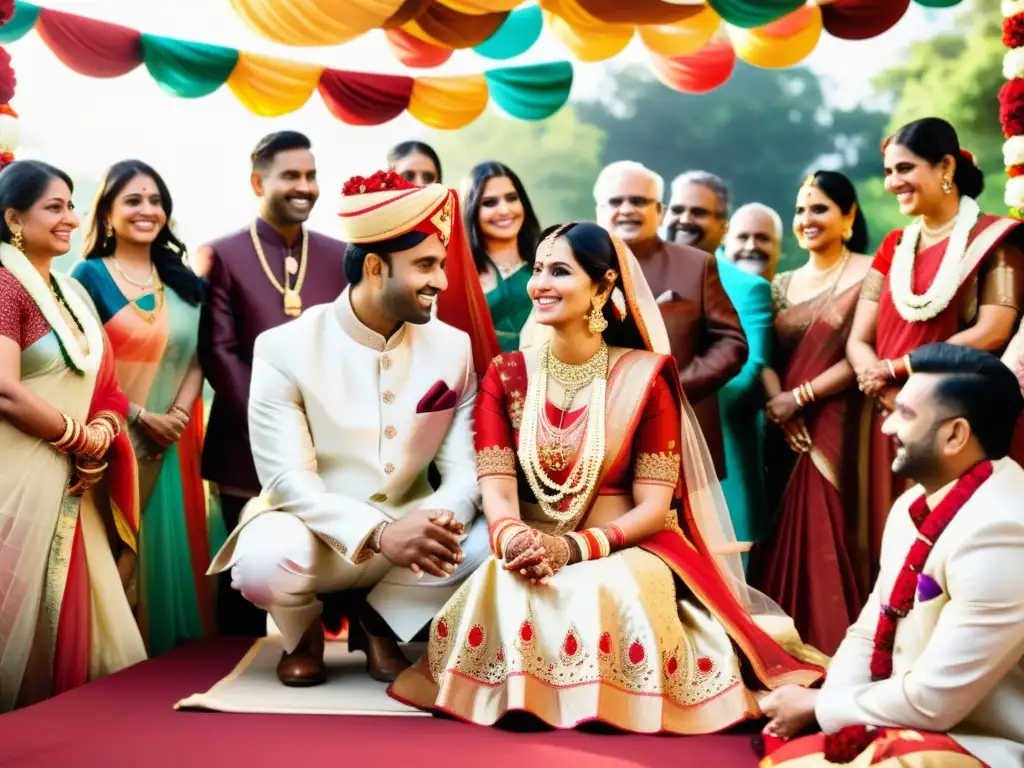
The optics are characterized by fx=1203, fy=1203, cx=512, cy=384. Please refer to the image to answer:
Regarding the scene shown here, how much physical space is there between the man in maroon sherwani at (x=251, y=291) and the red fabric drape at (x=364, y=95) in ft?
2.01

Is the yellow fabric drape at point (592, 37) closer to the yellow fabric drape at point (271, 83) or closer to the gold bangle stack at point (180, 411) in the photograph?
the yellow fabric drape at point (271, 83)

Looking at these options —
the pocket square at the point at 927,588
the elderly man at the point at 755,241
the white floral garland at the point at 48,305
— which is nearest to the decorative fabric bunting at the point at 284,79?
the white floral garland at the point at 48,305

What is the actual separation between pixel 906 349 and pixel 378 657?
91.6 inches

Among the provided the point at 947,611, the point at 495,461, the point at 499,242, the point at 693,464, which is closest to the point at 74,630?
the point at 495,461

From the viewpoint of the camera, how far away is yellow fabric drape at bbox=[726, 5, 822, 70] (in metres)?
5.67

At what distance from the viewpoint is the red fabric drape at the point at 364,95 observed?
5605 mm

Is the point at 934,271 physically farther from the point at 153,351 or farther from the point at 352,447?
the point at 153,351

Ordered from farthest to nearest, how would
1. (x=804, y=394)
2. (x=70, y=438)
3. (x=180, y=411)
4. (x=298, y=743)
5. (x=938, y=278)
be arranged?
(x=804, y=394), (x=180, y=411), (x=938, y=278), (x=70, y=438), (x=298, y=743)

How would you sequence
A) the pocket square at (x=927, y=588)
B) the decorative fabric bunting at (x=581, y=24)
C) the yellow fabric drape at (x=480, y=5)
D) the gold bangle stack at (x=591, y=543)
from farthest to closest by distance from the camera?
the yellow fabric drape at (x=480, y=5) → the decorative fabric bunting at (x=581, y=24) → the gold bangle stack at (x=591, y=543) → the pocket square at (x=927, y=588)

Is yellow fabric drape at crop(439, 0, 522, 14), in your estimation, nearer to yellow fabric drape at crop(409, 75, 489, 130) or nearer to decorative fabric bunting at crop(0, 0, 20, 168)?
yellow fabric drape at crop(409, 75, 489, 130)

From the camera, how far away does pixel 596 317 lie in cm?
390

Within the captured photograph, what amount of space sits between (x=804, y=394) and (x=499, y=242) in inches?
56.9

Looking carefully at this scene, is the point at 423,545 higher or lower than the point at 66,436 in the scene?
lower

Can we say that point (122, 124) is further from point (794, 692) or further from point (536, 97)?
point (794, 692)
